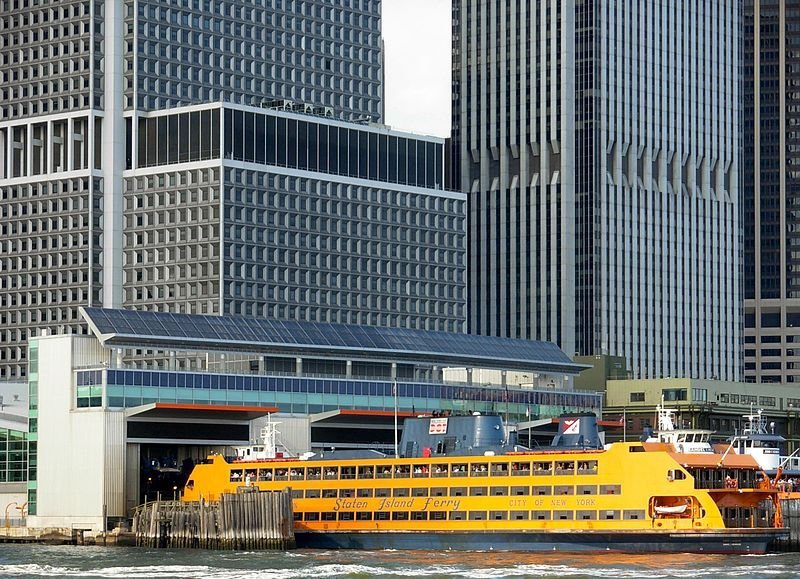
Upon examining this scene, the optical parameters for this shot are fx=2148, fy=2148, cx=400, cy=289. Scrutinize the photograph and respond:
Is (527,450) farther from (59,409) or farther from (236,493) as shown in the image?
(59,409)

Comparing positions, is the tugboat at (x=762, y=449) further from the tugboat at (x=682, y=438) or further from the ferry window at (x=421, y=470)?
the ferry window at (x=421, y=470)

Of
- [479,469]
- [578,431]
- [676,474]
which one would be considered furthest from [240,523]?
[676,474]

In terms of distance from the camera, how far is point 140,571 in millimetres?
141875

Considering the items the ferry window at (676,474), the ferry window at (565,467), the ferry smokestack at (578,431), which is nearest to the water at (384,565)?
the ferry window at (676,474)

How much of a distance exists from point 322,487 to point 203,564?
78.4 ft

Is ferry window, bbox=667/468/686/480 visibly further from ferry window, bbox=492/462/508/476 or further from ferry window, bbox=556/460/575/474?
ferry window, bbox=492/462/508/476

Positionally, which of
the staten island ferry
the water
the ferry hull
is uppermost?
the staten island ferry

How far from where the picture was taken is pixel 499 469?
160m

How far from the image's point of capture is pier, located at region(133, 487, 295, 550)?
163750 millimetres

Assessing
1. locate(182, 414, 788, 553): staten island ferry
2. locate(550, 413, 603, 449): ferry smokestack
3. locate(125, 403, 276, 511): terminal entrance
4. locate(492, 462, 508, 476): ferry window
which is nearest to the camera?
locate(182, 414, 788, 553): staten island ferry

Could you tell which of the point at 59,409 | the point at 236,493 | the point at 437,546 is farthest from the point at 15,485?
the point at 437,546

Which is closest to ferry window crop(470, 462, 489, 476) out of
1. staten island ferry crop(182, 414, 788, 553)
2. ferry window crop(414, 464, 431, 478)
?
staten island ferry crop(182, 414, 788, 553)

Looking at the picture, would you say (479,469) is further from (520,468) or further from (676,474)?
(676,474)

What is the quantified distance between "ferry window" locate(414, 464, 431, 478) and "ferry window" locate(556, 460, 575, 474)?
12.0m
